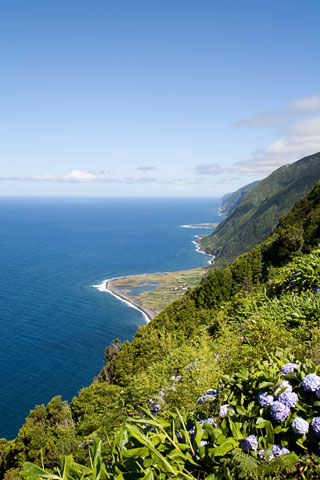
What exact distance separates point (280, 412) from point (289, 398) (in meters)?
0.16

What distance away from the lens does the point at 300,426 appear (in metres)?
2.62

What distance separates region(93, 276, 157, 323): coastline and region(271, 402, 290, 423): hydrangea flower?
90664 millimetres

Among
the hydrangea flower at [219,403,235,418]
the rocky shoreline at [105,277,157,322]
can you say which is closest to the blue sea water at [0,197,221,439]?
the rocky shoreline at [105,277,157,322]

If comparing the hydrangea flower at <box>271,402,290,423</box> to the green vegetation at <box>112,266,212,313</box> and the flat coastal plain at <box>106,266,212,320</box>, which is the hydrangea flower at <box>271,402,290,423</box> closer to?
the flat coastal plain at <box>106,266,212,320</box>

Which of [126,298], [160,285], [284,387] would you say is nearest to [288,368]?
[284,387]

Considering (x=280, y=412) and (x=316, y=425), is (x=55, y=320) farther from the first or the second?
(x=316, y=425)

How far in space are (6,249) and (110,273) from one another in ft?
268

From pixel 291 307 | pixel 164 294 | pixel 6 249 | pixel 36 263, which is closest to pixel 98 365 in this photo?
pixel 164 294

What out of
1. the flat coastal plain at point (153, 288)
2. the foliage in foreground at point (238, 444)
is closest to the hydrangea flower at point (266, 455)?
the foliage in foreground at point (238, 444)

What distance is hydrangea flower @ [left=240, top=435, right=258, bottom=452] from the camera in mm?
2637

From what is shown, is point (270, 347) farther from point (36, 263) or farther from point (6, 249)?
point (6, 249)

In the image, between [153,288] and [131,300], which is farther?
[153,288]

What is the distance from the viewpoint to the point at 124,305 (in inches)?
4077

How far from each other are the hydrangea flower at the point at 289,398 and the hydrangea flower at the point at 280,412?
0.05 metres
